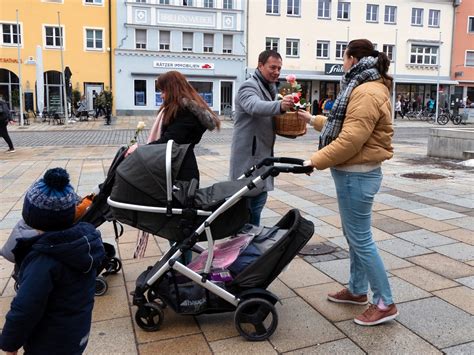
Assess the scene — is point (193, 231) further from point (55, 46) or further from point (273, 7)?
point (273, 7)

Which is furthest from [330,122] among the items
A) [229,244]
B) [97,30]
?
[97,30]

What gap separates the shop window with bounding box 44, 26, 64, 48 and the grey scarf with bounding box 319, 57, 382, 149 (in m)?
36.1

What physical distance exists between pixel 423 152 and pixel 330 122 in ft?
41.5

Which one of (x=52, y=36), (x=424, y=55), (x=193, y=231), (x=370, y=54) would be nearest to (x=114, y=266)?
(x=193, y=231)

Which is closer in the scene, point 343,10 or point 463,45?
point 343,10

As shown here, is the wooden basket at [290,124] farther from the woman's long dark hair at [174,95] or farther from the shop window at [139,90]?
the shop window at [139,90]

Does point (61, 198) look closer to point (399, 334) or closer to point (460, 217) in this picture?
point (399, 334)

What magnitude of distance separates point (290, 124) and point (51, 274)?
2.33 m

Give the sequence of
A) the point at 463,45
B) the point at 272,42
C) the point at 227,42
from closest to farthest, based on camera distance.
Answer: the point at 227,42 → the point at 272,42 → the point at 463,45

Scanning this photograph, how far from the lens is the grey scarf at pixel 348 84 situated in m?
3.37

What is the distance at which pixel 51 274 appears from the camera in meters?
2.28

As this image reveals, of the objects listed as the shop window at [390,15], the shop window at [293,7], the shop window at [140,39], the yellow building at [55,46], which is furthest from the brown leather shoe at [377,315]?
the shop window at [390,15]

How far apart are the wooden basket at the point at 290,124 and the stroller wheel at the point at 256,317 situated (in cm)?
140

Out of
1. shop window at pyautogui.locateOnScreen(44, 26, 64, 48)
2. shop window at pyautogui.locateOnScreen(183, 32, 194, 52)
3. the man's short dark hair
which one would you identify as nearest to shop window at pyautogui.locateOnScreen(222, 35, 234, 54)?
shop window at pyautogui.locateOnScreen(183, 32, 194, 52)
